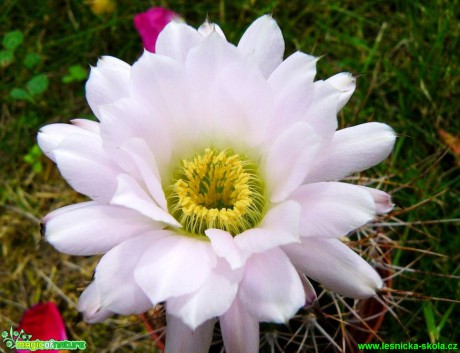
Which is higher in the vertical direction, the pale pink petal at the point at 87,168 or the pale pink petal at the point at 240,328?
the pale pink petal at the point at 87,168

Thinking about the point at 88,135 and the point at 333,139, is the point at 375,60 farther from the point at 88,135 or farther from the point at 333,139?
the point at 88,135

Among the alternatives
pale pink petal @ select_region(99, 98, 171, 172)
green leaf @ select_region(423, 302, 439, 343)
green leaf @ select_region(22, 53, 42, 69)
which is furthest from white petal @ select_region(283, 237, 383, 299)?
green leaf @ select_region(22, 53, 42, 69)

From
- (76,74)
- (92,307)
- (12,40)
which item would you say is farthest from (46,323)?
(12,40)

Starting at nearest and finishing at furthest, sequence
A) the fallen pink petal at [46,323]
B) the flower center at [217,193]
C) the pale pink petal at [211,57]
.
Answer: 1. the pale pink petal at [211,57]
2. the flower center at [217,193]
3. the fallen pink petal at [46,323]

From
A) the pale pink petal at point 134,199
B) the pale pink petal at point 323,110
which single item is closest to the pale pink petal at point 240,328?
the pale pink petal at point 134,199

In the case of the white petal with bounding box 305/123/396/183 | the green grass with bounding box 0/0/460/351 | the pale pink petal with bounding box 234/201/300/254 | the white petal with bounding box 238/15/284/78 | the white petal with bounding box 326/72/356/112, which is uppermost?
the white petal with bounding box 238/15/284/78

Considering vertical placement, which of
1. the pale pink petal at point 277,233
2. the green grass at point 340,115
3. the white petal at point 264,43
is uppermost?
the white petal at point 264,43

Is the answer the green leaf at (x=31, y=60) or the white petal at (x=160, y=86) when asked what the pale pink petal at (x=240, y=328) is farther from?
the green leaf at (x=31, y=60)

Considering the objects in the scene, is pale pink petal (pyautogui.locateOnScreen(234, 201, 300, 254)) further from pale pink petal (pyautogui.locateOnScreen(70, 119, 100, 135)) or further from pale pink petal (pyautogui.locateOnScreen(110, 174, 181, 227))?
Result: pale pink petal (pyautogui.locateOnScreen(70, 119, 100, 135))
